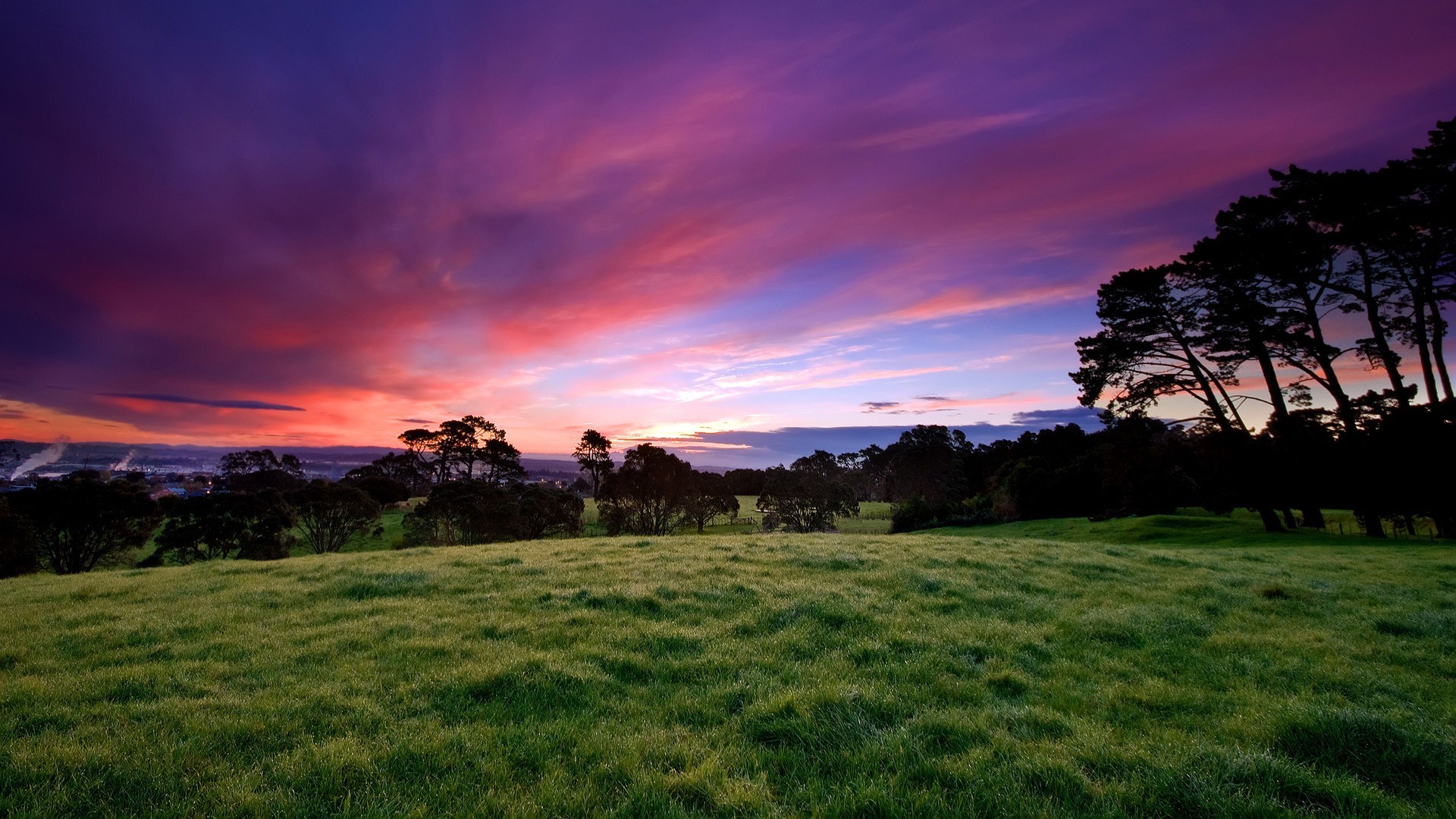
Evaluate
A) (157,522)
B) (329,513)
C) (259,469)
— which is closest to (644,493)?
(329,513)

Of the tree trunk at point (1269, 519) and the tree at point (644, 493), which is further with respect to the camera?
the tree at point (644, 493)

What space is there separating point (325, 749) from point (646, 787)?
11.2ft

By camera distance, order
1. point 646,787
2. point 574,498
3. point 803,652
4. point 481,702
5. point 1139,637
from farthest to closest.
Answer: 1. point 574,498
2. point 1139,637
3. point 803,652
4. point 481,702
5. point 646,787

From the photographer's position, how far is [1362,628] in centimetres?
1089

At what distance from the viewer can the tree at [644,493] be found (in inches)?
3243

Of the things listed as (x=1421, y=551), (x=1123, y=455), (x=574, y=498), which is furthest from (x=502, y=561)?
(x=574, y=498)

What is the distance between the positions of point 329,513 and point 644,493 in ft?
131

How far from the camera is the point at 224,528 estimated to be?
56656mm

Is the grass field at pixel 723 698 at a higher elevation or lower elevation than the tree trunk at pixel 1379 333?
lower

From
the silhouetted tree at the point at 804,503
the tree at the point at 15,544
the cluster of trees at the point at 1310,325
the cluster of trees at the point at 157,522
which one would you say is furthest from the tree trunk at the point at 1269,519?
the tree at the point at 15,544

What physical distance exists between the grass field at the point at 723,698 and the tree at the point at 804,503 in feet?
268

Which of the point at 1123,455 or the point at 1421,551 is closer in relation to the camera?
the point at 1421,551

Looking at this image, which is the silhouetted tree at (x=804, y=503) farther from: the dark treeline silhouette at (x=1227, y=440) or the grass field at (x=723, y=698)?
the grass field at (x=723, y=698)

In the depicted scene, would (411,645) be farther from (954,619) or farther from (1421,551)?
(1421,551)
